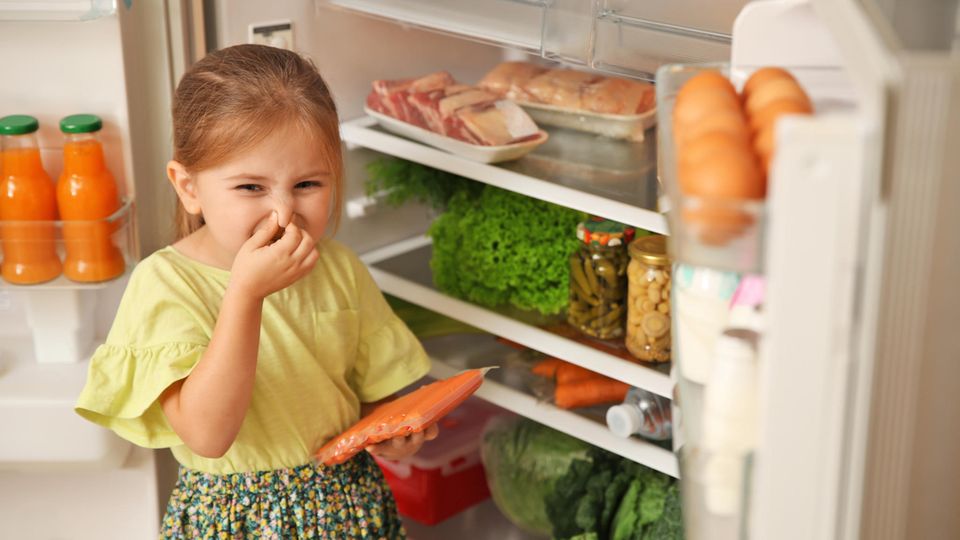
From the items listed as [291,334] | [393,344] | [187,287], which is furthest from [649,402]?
[187,287]

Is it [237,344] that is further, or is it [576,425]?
[576,425]

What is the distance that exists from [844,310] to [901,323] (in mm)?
31

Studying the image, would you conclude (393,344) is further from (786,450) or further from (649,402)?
(786,450)

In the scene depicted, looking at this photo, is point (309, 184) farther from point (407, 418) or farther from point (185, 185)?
point (407, 418)

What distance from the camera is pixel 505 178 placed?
1.61m

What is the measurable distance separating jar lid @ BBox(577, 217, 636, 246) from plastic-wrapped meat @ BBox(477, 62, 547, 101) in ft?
1.01

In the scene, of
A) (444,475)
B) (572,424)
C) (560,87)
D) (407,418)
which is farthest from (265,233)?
(444,475)

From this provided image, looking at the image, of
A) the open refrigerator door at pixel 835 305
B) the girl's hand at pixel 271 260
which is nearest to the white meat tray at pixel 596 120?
the girl's hand at pixel 271 260

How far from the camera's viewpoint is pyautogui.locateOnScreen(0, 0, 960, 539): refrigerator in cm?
62

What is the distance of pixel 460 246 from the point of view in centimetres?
179

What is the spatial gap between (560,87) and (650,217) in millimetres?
430

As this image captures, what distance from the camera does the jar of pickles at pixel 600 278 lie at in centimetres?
160

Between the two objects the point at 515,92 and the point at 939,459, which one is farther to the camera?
the point at 515,92

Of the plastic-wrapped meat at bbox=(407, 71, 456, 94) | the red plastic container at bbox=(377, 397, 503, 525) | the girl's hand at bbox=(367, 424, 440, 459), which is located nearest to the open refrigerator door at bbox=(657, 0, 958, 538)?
the girl's hand at bbox=(367, 424, 440, 459)
